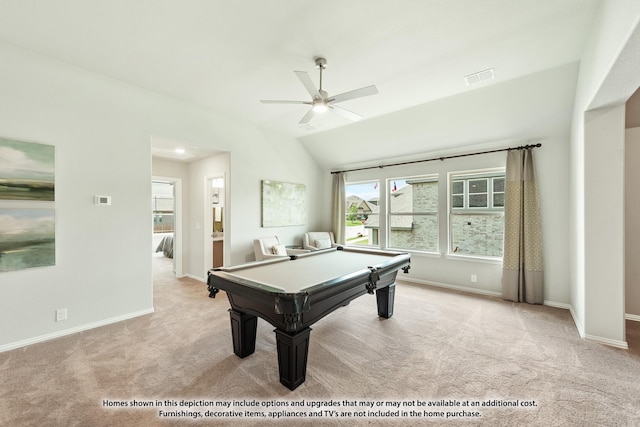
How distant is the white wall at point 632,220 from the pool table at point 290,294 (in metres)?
2.85

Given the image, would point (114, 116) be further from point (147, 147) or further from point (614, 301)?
point (614, 301)

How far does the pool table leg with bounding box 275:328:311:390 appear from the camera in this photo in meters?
1.93

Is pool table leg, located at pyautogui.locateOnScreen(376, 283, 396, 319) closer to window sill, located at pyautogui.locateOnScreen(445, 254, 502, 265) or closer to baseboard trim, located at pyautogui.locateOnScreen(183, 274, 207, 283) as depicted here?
window sill, located at pyautogui.locateOnScreen(445, 254, 502, 265)

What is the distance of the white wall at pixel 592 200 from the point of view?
2.07 meters

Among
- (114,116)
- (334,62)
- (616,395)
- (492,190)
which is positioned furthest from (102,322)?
(492,190)

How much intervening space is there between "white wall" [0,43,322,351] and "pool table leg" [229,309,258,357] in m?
1.88

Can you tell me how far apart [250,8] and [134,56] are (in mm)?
1528

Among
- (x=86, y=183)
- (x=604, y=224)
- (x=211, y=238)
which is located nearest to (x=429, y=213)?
(x=604, y=224)

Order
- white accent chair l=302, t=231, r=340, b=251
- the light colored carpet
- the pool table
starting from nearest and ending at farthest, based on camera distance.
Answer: the light colored carpet < the pool table < white accent chair l=302, t=231, r=340, b=251

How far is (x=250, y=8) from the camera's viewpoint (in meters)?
2.07

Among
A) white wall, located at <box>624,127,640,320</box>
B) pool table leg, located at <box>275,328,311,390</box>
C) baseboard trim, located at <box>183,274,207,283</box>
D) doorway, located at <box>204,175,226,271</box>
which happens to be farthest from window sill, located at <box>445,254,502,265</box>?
baseboard trim, located at <box>183,274,207,283</box>

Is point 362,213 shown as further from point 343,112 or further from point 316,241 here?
point 343,112

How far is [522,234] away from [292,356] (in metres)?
3.91

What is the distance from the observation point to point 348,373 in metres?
2.19
